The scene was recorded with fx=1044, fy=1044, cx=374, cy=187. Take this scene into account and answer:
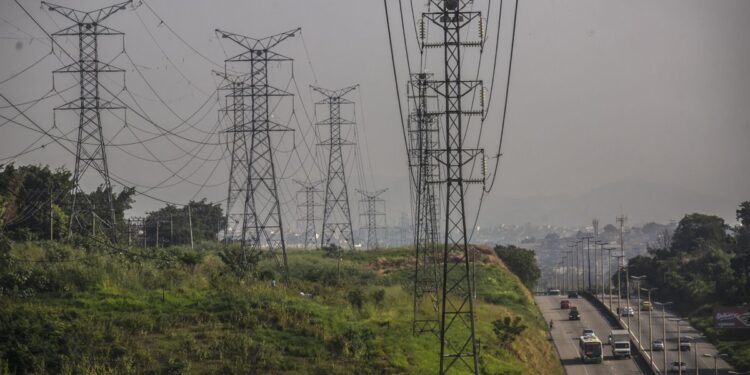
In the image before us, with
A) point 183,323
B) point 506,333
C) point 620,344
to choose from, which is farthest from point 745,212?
point 183,323

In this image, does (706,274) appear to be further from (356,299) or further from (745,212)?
(356,299)

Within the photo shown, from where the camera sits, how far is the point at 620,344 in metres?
79.7

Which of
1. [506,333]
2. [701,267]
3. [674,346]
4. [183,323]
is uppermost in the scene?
[701,267]

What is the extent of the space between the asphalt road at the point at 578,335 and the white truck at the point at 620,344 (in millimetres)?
526

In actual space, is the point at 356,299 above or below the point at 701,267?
below

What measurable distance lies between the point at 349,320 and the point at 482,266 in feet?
205

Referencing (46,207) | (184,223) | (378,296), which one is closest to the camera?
(378,296)

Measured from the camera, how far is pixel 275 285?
184ft

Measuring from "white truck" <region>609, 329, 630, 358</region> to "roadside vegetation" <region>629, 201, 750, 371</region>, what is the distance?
7.67m

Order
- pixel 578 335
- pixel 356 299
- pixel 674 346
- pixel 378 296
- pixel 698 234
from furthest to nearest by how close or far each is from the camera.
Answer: pixel 698 234 → pixel 578 335 → pixel 674 346 → pixel 378 296 → pixel 356 299

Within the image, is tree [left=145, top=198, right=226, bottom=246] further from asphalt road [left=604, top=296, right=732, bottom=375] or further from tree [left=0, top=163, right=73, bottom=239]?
asphalt road [left=604, top=296, right=732, bottom=375]

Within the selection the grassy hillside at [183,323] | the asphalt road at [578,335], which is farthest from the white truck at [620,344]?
the grassy hillside at [183,323]

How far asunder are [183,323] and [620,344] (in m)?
44.9

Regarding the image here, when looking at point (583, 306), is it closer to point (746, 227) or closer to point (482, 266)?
point (482, 266)
